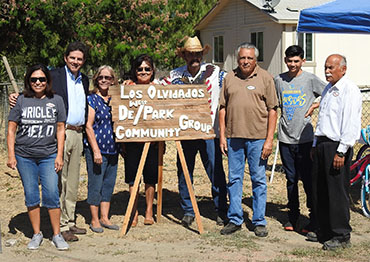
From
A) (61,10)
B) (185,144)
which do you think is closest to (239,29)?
(61,10)

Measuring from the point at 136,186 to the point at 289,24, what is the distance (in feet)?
51.1

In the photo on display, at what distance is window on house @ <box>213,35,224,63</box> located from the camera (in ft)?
84.7

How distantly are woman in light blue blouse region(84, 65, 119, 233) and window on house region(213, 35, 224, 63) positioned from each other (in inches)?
777

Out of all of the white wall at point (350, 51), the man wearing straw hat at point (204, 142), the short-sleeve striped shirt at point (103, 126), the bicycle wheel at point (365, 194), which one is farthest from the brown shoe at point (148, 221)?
the white wall at point (350, 51)

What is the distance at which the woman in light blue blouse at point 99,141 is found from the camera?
6.30 metres

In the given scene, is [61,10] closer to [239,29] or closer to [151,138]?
[151,138]

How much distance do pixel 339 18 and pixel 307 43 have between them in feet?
48.9

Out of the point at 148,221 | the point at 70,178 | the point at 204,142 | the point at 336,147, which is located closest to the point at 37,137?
the point at 70,178

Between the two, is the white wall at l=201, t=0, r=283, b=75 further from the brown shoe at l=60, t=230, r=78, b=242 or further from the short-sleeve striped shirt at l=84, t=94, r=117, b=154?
the brown shoe at l=60, t=230, r=78, b=242

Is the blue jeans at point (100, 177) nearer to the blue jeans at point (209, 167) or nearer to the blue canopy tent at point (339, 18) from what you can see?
the blue jeans at point (209, 167)

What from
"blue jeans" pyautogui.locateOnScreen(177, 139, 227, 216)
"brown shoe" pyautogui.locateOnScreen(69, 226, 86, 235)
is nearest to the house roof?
"blue jeans" pyautogui.locateOnScreen(177, 139, 227, 216)

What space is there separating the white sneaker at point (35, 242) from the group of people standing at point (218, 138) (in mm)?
12

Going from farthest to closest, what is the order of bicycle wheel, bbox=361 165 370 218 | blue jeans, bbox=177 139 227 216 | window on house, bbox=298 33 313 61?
1. window on house, bbox=298 33 313 61
2. bicycle wheel, bbox=361 165 370 218
3. blue jeans, bbox=177 139 227 216

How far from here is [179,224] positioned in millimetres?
6930
